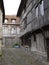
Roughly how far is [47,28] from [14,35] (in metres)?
31.9

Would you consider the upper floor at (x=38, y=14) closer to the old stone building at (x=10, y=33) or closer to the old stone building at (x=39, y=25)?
the old stone building at (x=39, y=25)

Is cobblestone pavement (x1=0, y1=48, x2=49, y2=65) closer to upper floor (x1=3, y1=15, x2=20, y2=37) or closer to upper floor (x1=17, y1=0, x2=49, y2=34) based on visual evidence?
upper floor (x1=17, y1=0, x2=49, y2=34)

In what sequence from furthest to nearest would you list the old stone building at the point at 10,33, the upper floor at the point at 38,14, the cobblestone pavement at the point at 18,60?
1. the old stone building at the point at 10,33
2. the upper floor at the point at 38,14
3. the cobblestone pavement at the point at 18,60

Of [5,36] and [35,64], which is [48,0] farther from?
[5,36]

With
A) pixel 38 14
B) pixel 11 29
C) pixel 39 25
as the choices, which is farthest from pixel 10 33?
pixel 39 25

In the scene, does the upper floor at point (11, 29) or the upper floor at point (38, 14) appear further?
the upper floor at point (11, 29)

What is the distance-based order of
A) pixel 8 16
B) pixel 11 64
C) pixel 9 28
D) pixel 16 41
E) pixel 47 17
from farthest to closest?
pixel 8 16 < pixel 9 28 < pixel 16 41 < pixel 47 17 < pixel 11 64

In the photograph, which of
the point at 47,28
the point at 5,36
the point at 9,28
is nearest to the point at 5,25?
the point at 9,28

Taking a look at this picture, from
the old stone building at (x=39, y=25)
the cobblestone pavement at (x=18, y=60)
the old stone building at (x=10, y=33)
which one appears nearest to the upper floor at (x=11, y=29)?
the old stone building at (x=10, y=33)

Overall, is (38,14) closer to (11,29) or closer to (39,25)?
(39,25)

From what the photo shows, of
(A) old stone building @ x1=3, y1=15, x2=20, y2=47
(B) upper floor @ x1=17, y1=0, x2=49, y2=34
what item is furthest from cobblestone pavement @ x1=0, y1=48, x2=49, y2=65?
(A) old stone building @ x1=3, y1=15, x2=20, y2=47

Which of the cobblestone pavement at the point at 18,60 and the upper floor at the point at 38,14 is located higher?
the upper floor at the point at 38,14

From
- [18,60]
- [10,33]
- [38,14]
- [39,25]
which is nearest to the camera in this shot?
[18,60]

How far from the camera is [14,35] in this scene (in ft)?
153
